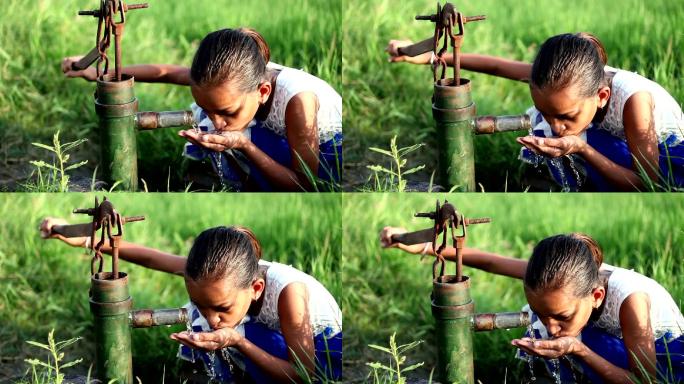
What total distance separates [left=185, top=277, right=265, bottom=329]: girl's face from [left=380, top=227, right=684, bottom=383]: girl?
0.56m

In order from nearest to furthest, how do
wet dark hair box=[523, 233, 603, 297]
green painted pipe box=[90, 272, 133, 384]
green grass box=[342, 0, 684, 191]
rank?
wet dark hair box=[523, 233, 603, 297], green painted pipe box=[90, 272, 133, 384], green grass box=[342, 0, 684, 191]

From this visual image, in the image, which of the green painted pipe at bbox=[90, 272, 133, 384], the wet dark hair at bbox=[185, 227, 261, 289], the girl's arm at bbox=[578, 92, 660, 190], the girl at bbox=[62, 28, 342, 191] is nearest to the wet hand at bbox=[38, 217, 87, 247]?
the green painted pipe at bbox=[90, 272, 133, 384]

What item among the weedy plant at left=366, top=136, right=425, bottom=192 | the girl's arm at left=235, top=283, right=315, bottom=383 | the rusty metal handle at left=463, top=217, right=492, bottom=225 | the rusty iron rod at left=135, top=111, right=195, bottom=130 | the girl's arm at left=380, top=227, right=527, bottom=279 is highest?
the rusty iron rod at left=135, top=111, right=195, bottom=130

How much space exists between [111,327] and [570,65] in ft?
5.46

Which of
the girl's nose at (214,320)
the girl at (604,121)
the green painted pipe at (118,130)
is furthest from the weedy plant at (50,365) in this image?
the girl at (604,121)

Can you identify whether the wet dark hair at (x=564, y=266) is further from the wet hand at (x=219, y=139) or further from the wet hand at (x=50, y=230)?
the wet hand at (x=50, y=230)

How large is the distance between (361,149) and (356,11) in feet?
1.47

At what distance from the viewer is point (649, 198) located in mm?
4602

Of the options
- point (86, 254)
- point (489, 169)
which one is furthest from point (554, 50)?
point (86, 254)

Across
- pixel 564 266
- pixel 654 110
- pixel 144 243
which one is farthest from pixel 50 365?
pixel 654 110

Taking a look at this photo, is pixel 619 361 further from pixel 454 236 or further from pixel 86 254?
pixel 86 254

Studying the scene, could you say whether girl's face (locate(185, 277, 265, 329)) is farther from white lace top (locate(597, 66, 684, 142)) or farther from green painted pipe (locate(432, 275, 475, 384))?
white lace top (locate(597, 66, 684, 142))

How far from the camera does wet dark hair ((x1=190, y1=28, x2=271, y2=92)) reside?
448 cm

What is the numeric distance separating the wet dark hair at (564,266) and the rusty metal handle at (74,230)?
140 centimetres
